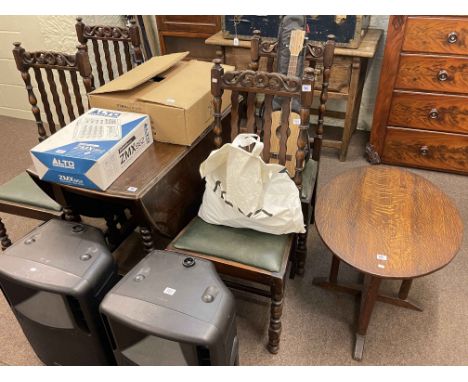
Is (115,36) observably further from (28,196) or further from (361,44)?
(361,44)

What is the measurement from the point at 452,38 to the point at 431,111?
1.42ft

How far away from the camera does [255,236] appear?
1.56 m

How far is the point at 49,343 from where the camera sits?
4.88 ft

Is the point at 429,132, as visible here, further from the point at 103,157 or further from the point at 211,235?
the point at 103,157

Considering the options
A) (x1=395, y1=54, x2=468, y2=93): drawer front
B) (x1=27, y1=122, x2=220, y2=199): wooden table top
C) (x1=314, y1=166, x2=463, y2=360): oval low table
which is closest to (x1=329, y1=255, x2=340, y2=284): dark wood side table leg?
(x1=314, y1=166, x2=463, y2=360): oval low table

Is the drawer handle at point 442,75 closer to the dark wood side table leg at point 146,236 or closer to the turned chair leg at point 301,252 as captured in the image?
the turned chair leg at point 301,252

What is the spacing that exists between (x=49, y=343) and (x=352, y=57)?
219 cm

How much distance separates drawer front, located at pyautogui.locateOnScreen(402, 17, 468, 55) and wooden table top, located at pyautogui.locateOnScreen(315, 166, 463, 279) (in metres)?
0.91

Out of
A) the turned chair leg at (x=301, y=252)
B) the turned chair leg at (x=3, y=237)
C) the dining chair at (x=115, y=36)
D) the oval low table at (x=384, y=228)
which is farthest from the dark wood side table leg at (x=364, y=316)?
the turned chair leg at (x=3, y=237)

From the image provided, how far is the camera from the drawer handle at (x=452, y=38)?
2.19m

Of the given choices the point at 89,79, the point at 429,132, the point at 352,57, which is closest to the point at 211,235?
the point at 89,79

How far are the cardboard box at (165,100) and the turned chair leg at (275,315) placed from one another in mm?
692

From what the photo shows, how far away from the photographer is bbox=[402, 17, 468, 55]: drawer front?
2174mm

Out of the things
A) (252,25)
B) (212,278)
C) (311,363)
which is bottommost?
(311,363)
